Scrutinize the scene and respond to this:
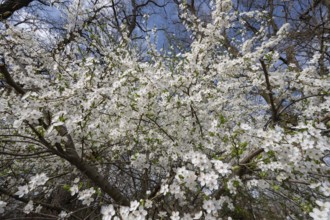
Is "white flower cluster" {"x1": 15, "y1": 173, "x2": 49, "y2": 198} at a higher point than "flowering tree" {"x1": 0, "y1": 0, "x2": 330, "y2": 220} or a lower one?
lower

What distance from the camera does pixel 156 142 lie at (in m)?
2.91

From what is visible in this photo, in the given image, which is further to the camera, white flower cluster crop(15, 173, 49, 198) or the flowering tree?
white flower cluster crop(15, 173, 49, 198)

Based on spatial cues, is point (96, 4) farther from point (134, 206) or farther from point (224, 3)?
point (134, 206)

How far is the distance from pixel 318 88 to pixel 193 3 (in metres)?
8.01

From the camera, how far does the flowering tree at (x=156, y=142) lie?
1.78 metres

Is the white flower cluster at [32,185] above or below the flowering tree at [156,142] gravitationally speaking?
below

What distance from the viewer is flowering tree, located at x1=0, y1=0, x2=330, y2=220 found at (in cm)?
178

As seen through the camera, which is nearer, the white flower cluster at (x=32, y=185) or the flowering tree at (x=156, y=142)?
the flowering tree at (x=156, y=142)

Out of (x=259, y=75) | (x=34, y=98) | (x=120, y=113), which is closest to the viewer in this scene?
(x=34, y=98)

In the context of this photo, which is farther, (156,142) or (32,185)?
(156,142)

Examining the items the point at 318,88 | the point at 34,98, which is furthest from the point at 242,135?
the point at 34,98

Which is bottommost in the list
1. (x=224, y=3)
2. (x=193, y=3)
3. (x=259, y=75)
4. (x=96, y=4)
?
(x=259, y=75)

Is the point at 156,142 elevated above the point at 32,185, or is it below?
above

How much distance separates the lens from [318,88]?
301 cm
